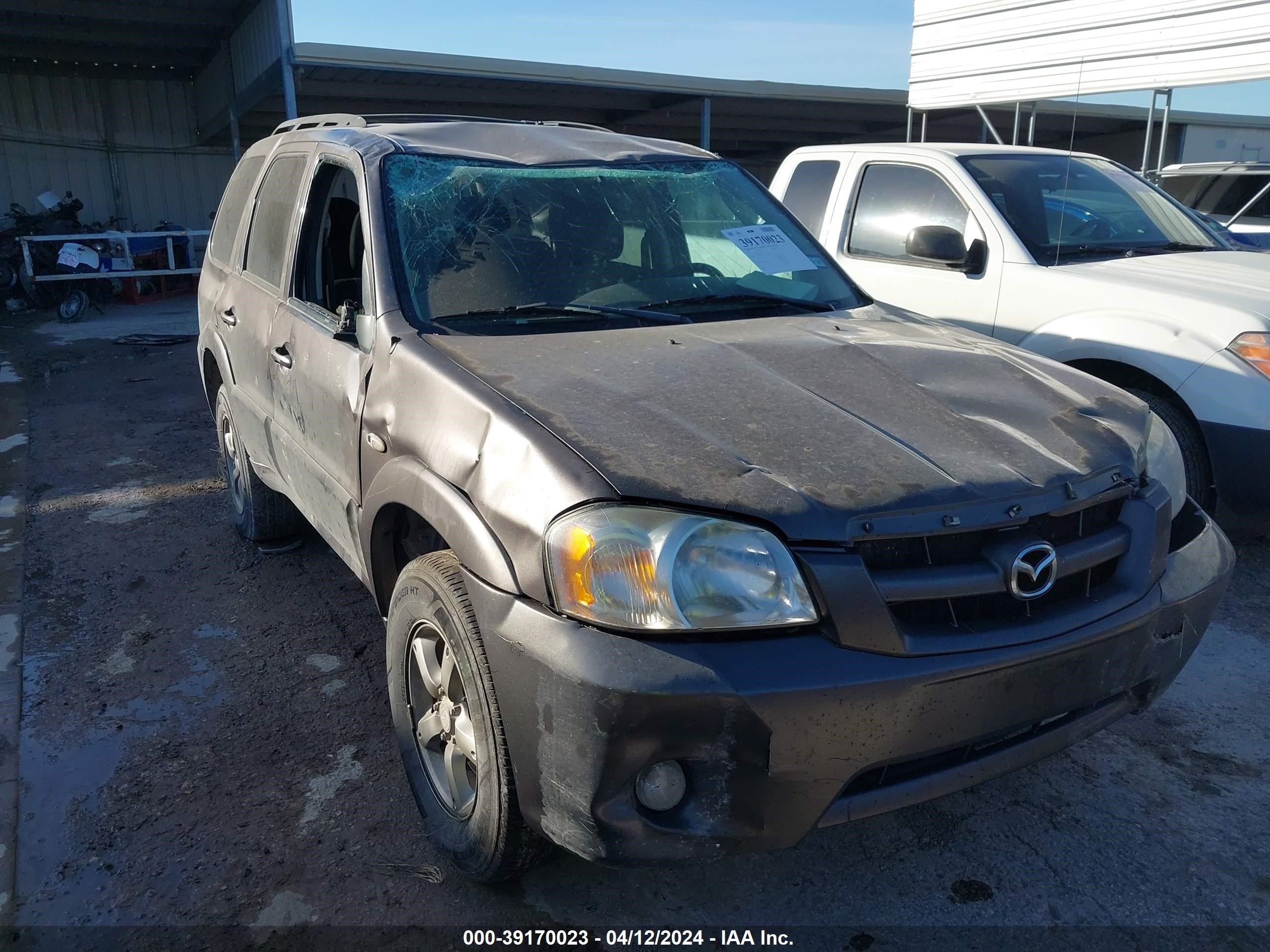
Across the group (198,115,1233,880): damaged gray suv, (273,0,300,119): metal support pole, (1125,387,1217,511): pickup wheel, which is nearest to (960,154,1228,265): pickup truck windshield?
(1125,387,1217,511): pickup wheel

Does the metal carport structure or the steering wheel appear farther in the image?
the metal carport structure

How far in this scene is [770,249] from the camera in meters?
3.59

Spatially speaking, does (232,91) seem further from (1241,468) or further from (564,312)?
(1241,468)

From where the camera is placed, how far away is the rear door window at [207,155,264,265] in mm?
4484

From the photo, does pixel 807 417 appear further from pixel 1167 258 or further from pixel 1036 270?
pixel 1167 258

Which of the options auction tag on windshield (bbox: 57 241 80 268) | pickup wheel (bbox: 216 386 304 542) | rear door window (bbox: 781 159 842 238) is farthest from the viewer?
auction tag on windshield (bbox: 57 241 80 268)

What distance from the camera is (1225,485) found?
4.09 meters

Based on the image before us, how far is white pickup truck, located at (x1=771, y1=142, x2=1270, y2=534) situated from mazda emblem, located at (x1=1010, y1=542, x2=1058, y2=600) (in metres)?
2.46

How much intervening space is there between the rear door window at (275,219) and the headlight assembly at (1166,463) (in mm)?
2991

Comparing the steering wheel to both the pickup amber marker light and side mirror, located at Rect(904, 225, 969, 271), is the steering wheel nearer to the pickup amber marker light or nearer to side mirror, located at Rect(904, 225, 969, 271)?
side mirror, located at Rect(904, 225, 969, 271)

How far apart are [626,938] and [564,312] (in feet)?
5.69

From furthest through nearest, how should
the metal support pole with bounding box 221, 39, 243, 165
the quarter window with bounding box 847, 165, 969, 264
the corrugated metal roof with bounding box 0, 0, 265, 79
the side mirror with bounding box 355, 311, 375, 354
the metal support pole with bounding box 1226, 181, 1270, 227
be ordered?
the metal support pole with bounding box 221, 39, 243, 165 → the corrugated metal roof with bounding box 0, 0, 265, 79 → the metal support pole with bounding box 1226, 181, 1270, 227 → the quarter window with bounding box 847, 165, 969, 264 → the side mirror with bounding box 355, 311, 375, 354

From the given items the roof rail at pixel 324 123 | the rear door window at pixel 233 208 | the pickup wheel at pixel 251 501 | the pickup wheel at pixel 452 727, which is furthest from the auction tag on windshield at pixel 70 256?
the pickup wheel at pixel 452 727

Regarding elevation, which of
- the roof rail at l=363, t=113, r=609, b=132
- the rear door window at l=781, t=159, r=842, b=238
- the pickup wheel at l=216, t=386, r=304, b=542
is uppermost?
the roof rail at l=363, t=113, r=609, b=132
